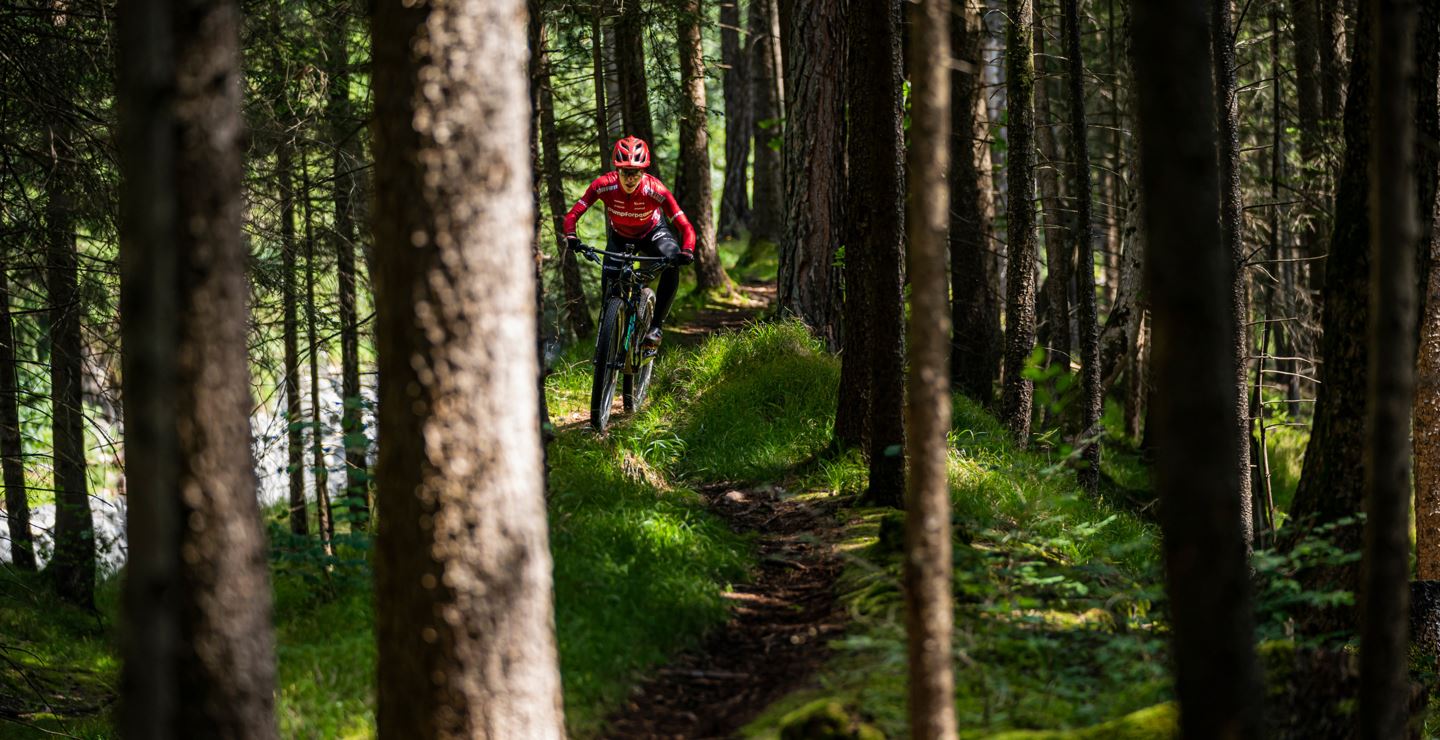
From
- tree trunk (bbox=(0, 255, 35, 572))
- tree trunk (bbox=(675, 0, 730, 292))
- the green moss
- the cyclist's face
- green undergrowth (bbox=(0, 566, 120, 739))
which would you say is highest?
tree trunk (bbox=(675, 0, 730, 292))

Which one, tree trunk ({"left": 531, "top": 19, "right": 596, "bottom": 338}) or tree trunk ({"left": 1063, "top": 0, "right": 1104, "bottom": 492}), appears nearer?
tree trunk ({"left": 1063, "top": 0, "right": 1104, "bottom": 492})

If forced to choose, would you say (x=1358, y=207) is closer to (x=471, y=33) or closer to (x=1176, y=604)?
(x=1176, y=604)

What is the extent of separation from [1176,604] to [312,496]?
19.7m

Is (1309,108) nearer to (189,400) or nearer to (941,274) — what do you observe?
(941,274)

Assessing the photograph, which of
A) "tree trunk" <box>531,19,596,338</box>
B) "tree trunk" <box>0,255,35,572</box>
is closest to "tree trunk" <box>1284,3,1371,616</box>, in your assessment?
"tree trunk" <box>0,255,35,572</box>

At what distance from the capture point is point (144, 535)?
10.6ft

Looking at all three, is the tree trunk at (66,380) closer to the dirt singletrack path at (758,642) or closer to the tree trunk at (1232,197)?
the dirt singletrack path at (758,642)

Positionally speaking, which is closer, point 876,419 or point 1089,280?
point 876,419

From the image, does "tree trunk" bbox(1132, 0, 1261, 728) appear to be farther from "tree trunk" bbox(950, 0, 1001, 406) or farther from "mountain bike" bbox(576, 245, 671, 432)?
"tree trunk" bbox(950, 0, 1001, 406)

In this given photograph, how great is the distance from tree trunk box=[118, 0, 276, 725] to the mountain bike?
589cm

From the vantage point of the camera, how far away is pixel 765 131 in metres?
22.1

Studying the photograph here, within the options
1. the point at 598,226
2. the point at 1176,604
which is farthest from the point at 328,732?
the point at 598,226

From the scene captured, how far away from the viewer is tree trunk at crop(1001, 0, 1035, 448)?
11219 millimetres

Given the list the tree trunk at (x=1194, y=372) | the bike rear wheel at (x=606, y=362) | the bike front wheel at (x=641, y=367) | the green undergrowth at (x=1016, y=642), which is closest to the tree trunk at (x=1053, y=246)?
the bike front wheel at (x=641, y=367)
